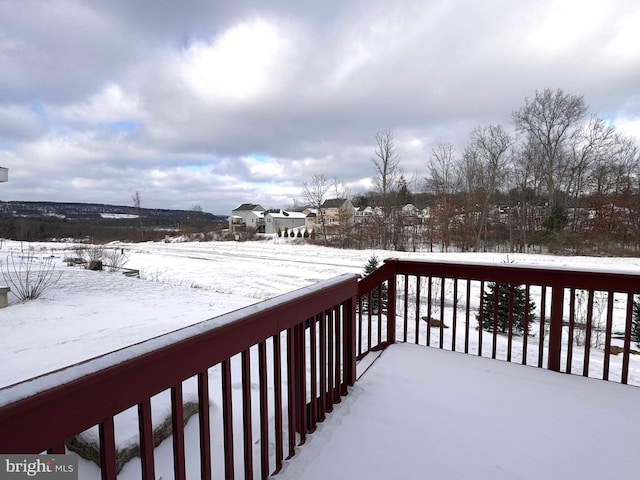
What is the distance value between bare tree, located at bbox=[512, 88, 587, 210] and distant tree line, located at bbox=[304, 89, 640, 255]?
0.06 m

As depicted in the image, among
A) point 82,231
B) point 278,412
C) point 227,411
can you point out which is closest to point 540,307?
point 278,412

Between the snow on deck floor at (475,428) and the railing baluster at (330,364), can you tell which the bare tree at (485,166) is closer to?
the snow on deck floor at (475,428)

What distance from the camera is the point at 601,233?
65.1 ft

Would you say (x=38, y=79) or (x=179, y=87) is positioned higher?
(x=179, y=87)

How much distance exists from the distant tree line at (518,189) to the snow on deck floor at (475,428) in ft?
71.0

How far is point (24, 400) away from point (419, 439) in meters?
1.97

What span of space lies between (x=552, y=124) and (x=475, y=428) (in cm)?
2825

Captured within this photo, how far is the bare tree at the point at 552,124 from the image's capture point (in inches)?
907

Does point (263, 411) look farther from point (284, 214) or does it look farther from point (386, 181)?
point (284, 214)

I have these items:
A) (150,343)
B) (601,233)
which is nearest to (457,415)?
(150,343)

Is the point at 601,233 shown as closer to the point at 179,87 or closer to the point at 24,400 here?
the point at 179,87

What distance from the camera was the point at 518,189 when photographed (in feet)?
84.3

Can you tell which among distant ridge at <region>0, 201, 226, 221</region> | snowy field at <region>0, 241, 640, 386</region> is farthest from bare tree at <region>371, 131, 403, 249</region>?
distant ridge at <region>0, 201, 226, 221</region>

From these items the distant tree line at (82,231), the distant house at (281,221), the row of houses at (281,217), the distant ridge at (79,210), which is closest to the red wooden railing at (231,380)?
the row of houses at (281,217)
